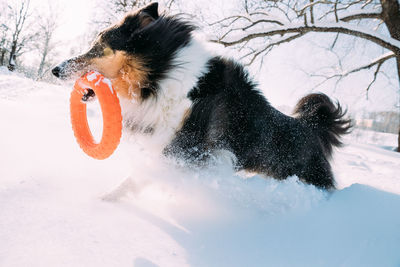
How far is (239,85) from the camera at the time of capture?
101 inches

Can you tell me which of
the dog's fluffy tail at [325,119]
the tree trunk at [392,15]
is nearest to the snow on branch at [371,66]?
the tree trunk at [392,15]

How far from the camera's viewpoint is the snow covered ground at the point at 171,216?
129 centimetres

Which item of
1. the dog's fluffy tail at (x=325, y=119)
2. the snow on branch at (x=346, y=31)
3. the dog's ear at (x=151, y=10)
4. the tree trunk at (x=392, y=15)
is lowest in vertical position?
the dog's fluffy tail at (x=325, y=119)

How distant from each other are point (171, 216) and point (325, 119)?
237 centimetres

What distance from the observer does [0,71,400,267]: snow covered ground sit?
4.24 ft

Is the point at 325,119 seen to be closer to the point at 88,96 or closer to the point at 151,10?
the point at 151,10

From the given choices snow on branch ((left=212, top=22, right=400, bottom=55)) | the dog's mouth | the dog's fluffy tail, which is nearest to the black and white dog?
the dog's mouth

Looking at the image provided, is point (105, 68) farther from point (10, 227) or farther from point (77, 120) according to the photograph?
point (10, 227)

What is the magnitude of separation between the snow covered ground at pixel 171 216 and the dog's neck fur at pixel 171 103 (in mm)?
222

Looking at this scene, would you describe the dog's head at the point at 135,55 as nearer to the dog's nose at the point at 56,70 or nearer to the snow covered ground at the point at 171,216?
the dog's nose at the point at 56,70

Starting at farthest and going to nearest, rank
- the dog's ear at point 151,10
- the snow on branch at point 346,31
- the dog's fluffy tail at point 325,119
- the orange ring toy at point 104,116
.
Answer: the snow on branch at point 346,31 → the dog's fluffy tail at point 325,119 → the dog's ear at point 151,10 → the orange ring toy at point 104,116

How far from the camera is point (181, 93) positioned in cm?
235

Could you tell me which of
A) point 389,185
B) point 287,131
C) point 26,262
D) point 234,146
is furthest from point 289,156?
point 26,262

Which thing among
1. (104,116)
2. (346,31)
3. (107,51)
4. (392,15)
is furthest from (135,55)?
(392,15)
